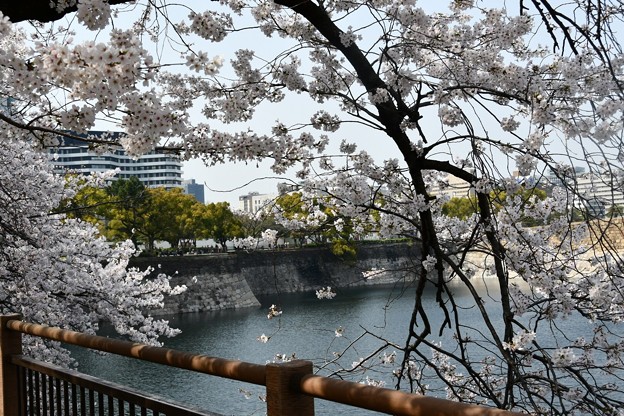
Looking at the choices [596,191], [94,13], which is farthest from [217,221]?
[94,13]

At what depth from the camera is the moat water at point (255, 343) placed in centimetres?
1238

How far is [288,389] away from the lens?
5.80ft

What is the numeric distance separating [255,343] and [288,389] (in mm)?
19626

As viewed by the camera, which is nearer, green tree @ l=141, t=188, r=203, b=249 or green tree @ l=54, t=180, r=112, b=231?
green tree @ l=54, t=180, r=112, b=231

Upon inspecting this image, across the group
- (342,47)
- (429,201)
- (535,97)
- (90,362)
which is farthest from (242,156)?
(90,362)

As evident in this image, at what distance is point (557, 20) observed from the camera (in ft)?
11.2

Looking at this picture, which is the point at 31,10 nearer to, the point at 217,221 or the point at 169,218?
the point at 169,218

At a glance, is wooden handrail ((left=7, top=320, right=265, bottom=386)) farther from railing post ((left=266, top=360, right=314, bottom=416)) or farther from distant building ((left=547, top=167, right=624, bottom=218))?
distant building ((left=547, top=167, right=624, bottom=218))

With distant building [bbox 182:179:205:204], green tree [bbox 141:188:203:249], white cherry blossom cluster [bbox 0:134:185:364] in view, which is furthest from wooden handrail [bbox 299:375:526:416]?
distant building [bbox 182:179:205:204]

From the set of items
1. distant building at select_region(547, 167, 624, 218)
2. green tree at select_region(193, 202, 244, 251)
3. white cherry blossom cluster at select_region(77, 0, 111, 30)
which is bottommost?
distant building at select_region(547, 167, 624, 218)

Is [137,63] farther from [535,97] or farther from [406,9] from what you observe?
[406,9]

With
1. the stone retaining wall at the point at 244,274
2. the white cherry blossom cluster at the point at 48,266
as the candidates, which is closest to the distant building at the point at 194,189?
the stone retaining wall at the point at 244,274

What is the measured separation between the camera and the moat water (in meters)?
12.4

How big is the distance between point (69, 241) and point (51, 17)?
5820 millimetres
